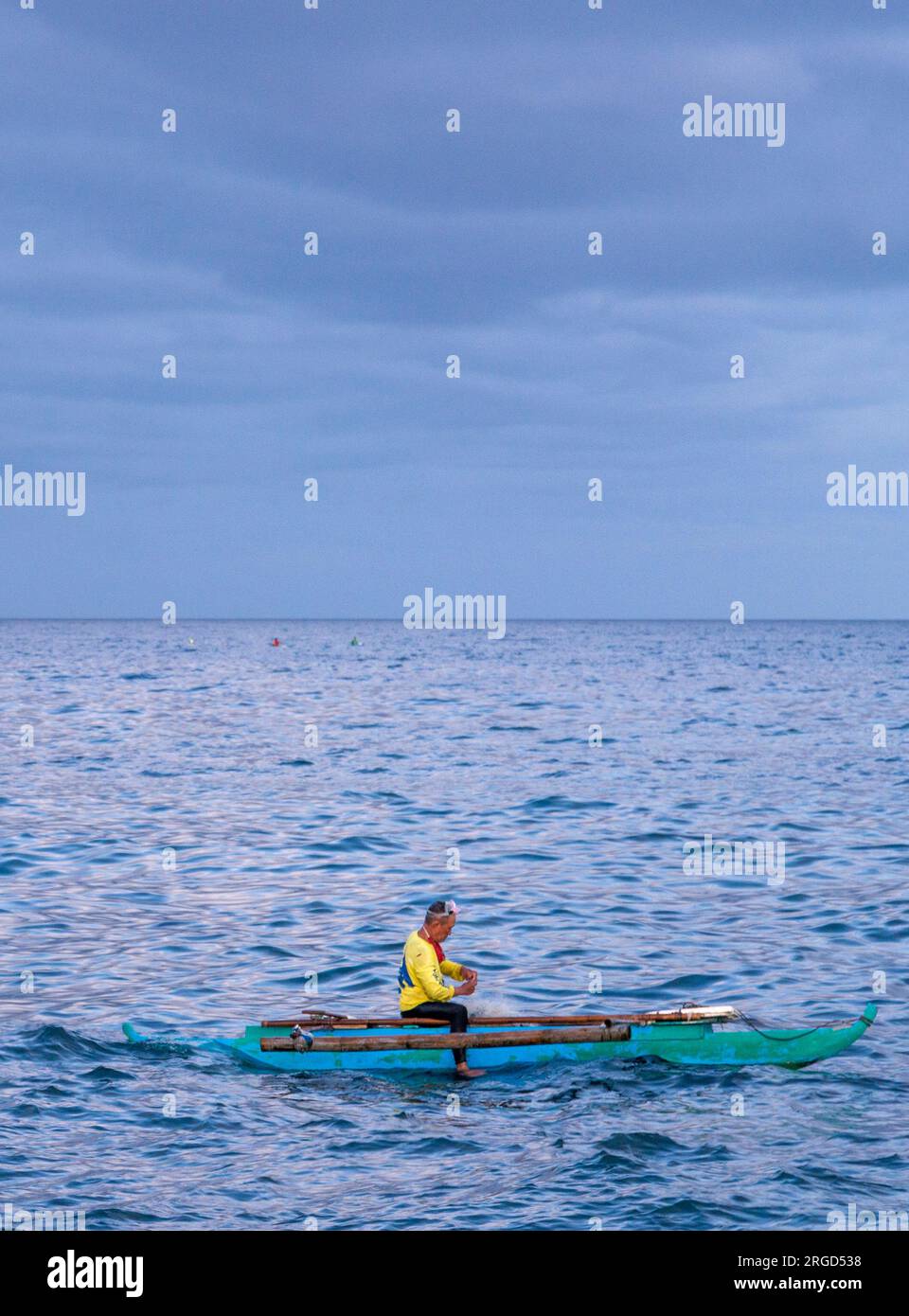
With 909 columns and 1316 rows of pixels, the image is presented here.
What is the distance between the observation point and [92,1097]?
1620 centimetres

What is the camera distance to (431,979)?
693 inches

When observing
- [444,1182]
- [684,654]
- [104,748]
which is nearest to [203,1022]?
[444,1182]

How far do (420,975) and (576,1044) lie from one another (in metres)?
2.14

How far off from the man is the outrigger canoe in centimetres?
33

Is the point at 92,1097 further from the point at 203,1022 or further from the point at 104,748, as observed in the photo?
the point at 104,748

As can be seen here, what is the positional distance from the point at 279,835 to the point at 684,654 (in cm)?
14456

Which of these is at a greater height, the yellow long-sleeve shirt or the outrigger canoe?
the yellow long-sleeve shirt

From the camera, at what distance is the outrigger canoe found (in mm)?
17156
